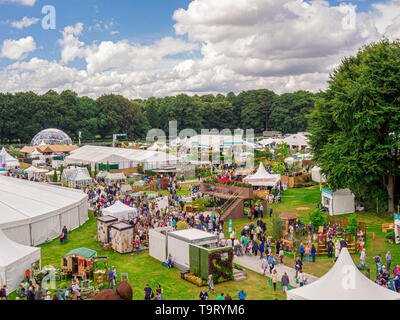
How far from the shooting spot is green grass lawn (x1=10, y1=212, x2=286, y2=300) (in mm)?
15023

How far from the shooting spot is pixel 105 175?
139ft

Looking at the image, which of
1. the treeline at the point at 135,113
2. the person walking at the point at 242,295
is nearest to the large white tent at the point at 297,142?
the treeline at the point at 135,113

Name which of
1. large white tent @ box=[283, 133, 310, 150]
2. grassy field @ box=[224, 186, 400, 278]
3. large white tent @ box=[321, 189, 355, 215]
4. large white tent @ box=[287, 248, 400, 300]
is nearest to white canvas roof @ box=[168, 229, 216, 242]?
grassy field @ box=[224, 186, 400, 278]

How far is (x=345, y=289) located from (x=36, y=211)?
54.9 ft

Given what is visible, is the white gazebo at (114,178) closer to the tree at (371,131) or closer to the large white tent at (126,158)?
the large white tent at (126,158)

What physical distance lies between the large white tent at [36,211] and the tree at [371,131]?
16553 mm

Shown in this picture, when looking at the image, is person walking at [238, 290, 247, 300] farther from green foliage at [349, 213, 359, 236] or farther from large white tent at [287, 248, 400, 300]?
green foliage at [349, 213, 359, 236]

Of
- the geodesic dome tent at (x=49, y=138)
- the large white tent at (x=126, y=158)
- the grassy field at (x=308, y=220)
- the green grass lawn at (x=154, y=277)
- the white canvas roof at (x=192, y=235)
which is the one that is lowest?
the green grass lawn at (x=154, y=277)

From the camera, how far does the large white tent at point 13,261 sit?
15539 millimetres

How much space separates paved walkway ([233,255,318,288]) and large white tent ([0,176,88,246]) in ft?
35.5

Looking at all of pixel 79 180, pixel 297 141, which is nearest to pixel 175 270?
pixel 79 180

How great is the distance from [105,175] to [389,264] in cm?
3143

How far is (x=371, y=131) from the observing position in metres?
24.2
